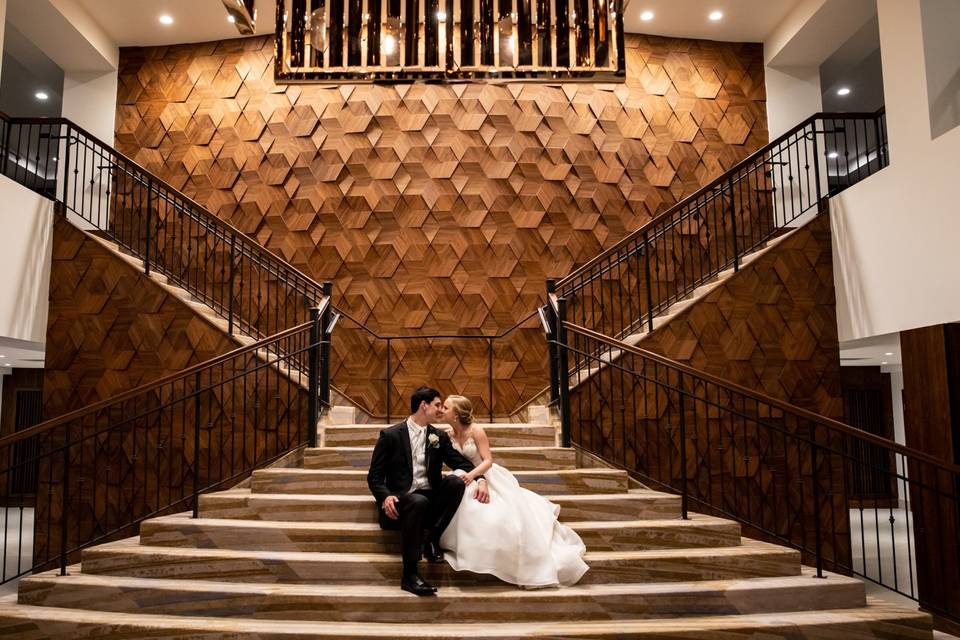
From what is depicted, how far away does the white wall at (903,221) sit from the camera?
6242 millimetres

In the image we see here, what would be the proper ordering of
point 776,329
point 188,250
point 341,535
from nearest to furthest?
point 341,535 → point 776,329 → point 188,250

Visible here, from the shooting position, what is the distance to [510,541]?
432cm

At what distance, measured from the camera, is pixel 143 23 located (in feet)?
31.0

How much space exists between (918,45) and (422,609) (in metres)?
6.45

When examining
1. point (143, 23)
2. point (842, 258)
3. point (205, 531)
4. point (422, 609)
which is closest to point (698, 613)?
point (422, 609)

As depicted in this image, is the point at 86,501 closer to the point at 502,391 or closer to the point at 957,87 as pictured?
the point at 502,391

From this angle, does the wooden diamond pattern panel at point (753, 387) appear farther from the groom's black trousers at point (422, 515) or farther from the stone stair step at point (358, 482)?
the groom's black trousers at point (422, 515)

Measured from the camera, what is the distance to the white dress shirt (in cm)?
466

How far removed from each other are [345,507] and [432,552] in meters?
0.88

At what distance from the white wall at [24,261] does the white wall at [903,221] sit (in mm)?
8135

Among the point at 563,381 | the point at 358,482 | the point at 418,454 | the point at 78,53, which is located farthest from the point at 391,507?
the point at 78,53

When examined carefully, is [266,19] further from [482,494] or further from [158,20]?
[482,494]

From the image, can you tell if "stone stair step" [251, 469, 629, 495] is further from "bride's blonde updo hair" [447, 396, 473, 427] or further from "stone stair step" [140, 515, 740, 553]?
"bride's blonde updo hair" [447, 396, 473, 427]

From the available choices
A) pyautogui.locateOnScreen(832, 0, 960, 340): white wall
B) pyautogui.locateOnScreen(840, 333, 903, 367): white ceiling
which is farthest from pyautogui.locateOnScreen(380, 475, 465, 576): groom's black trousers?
pyautogui.locateOnScreen(840, 333, 903, 367): white ceiling
